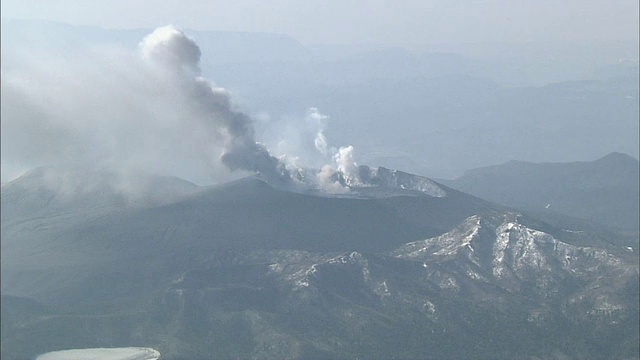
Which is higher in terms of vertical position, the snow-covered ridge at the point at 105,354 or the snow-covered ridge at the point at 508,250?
the snow-covered ridge at the point at 508,250

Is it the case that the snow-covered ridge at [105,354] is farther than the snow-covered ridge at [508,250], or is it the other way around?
the snow-covered ridge at [508,250]

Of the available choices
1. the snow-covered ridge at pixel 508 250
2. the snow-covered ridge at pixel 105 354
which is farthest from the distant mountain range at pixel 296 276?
the snow-covered ridge at pixel 105 354

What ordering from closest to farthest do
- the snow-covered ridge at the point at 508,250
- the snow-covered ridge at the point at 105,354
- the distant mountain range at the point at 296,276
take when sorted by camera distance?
the snow-covered ridge at the point at 105,354 < the distant mountain range at the point at 296,276 < the snow-covered ridge at the point at 508,250

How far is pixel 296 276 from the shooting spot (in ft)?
417

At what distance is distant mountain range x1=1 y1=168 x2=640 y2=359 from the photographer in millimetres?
107431

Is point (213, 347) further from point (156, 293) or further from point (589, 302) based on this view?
point (589, 302)

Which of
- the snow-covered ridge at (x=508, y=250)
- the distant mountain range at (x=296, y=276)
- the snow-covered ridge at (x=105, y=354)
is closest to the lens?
the snow-covered ridge at (x=105, y=354)

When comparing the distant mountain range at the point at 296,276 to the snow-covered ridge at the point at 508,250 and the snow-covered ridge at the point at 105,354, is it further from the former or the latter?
the snow-covered ridge at the point at 105,354

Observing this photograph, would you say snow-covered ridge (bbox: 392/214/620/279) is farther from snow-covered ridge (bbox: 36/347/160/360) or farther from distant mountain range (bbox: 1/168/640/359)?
snow-covered ridge (bbox: 36/347/160/360)

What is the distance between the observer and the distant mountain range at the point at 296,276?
107 meters

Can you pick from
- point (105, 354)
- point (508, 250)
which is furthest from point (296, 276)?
point (508, 250)

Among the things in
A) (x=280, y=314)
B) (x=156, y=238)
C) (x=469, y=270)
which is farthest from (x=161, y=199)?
(x=469, y=270)

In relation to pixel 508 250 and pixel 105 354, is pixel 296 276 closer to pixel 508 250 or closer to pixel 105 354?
pixel 105 354

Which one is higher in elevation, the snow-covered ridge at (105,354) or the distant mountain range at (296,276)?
the distant mountain range at (296,276)
